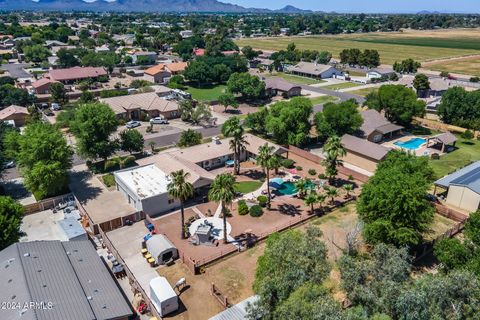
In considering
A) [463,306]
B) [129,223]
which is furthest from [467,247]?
[129,223]

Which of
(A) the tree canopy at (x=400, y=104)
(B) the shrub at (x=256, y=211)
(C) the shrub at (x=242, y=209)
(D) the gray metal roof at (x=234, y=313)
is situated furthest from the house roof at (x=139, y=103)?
(D) the gray metal roof at (x=234, y=313)

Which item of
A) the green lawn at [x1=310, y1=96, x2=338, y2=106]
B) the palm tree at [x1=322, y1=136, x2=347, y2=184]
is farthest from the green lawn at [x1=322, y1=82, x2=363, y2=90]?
the palm tree at [x1=322, y1=136, x2=347, y2=184]

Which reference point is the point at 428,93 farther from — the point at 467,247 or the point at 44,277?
the point at 44,277

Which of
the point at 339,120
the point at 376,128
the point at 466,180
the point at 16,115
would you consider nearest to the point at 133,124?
the point at 16,115

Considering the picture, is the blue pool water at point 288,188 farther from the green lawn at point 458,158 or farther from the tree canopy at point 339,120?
the green lawn at point 458,158

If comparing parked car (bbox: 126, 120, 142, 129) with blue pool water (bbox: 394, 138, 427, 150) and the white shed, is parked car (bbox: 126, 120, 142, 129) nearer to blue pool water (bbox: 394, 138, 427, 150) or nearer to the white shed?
the white shed
